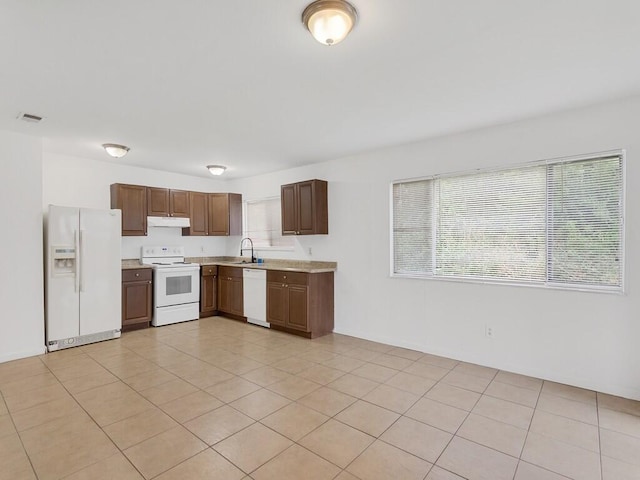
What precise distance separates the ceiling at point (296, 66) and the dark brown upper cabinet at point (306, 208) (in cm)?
119

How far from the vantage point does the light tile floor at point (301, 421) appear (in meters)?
2.01

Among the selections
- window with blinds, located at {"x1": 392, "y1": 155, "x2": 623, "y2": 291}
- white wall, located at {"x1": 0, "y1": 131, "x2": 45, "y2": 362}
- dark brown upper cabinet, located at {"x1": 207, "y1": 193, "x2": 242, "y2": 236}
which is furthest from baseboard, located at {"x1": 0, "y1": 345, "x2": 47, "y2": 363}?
window with blinds, located at {"x1": 392, "y1": 155, "x2": 623, "y2": 291}

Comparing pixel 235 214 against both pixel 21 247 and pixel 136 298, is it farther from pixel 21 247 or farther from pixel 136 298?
pixel 21 247

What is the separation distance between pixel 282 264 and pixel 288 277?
0.94m

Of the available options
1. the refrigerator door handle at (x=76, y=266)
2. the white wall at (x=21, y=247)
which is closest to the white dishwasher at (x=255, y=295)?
the refrigerator door handle at (x=76, y=266)

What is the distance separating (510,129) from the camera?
3473 mm

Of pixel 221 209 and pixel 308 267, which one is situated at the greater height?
pixel 221 209

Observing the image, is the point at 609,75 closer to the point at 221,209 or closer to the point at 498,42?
the point at 498,42

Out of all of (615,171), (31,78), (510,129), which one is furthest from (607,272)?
(31,78)

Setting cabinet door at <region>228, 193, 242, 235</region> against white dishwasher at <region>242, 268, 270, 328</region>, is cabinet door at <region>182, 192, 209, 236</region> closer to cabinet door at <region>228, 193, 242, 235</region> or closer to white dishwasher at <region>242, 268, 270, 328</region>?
cabinet door at <region>228, 193, 242, 235</region>

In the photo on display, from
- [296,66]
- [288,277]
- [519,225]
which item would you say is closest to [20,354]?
[288,277]

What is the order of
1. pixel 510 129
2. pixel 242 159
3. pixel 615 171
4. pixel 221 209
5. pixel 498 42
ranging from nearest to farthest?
pixel 498 42
pixel 615 171
pixel 510 129
pixel 242 159
pixel 221 209

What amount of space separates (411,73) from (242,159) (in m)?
3.18

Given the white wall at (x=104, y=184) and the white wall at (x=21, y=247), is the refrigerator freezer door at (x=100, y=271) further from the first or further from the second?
the white wall at (x=104, y=184)
